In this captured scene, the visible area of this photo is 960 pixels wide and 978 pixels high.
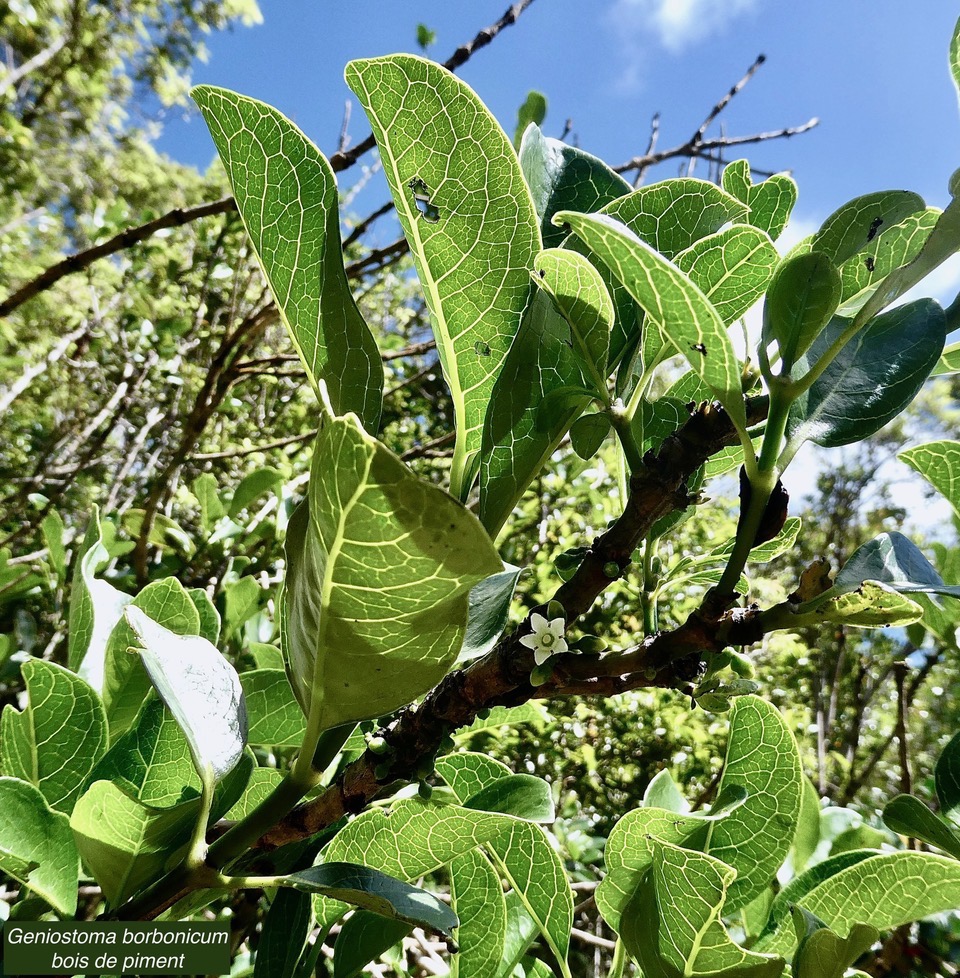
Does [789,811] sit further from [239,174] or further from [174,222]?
[174,222]

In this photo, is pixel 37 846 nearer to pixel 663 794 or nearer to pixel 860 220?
pixel 663 794

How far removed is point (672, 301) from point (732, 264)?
0.14 m

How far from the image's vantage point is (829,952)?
0.58 meters

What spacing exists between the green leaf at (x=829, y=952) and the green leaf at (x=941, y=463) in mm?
397

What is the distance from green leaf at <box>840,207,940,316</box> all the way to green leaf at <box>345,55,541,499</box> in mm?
239

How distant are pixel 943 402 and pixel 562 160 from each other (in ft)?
41.9

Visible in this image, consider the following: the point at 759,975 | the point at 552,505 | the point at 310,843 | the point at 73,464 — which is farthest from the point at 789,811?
the point at 73,464

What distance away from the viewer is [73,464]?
118 inches

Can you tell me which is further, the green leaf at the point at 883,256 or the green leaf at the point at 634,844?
the green leaf at the point at 634,844

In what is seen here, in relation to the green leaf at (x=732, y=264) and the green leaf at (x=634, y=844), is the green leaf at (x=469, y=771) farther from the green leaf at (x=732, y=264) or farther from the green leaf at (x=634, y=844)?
the green leaf at (x=732, y=264)

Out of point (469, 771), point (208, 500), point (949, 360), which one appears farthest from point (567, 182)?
point (208, 500)

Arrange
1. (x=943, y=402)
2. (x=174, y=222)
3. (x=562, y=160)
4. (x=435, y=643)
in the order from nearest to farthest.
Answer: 1. (x=435, y=643)
2. (x=562, y=160)
3. (x=174, y=222)
4. (x=943, y=402)

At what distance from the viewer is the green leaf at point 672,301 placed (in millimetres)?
389

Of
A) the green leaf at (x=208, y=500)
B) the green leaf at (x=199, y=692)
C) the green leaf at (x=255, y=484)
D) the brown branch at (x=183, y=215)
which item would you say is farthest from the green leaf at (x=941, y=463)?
the green leaf at (x=208, y=500)
